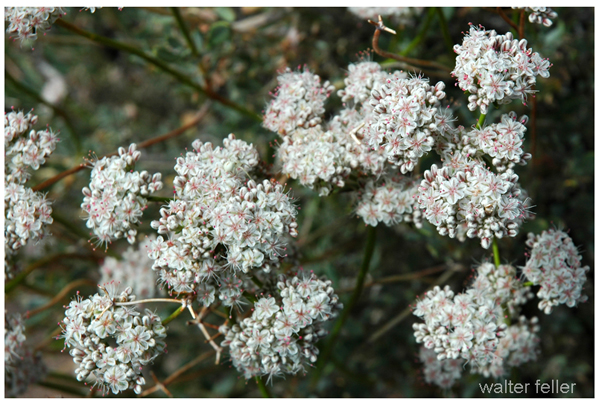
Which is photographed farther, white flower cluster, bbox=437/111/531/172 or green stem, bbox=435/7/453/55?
green stem, bbox=435/7/453/55

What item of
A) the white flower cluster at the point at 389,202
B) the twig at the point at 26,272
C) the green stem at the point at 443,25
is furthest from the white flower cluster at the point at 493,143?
the twig at the point at 26,272

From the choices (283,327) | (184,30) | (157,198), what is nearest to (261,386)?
(283,327)

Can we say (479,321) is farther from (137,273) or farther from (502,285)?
(137,273)

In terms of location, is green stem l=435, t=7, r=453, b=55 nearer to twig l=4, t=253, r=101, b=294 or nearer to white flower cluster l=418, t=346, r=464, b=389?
white flower cluster l=418, t=346, r=464, b=389

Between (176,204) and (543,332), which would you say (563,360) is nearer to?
(543,332)

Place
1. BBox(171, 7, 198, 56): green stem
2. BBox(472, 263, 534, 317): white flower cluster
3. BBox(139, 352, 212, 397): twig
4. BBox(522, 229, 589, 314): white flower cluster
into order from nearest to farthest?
BBox(522, 229, 589, 314): white flower cluster < BBox(472, 263, 534, 317): white flower cluster < BBox(139, 352, 212, 397): twig < BBox(171, 7, 198, 56): green stem

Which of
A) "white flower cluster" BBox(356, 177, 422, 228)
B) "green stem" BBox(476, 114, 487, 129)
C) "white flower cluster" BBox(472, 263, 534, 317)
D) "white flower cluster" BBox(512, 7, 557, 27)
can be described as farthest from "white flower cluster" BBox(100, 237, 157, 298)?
"white flower cluster" BBox(512, 7, 557, 27)

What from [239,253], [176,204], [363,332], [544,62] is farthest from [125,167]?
[363,332]
